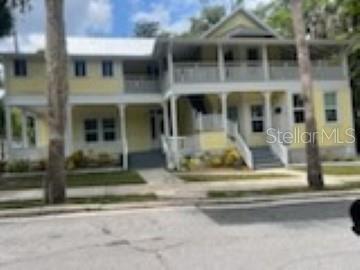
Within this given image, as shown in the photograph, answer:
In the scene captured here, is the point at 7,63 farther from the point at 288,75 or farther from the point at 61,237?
the point at 61,237

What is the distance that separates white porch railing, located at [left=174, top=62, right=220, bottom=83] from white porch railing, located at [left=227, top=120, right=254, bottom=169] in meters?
2.58

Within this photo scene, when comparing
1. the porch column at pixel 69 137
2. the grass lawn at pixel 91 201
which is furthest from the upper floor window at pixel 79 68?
the grass lawn at pixel 91 201

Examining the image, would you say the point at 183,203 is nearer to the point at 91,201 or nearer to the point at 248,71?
the point at 91,201

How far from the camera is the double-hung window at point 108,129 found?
33.9 m

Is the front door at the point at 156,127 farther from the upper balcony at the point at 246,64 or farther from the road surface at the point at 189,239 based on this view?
the road surface at the point at 189,239

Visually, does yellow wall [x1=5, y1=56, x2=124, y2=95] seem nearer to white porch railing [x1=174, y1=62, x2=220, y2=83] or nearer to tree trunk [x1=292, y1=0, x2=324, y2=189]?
white porch railing [x1=174, y1=62, x2=220, y2=83]

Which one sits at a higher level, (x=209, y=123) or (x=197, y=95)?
(x=197, y=95)

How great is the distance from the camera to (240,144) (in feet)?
93.9

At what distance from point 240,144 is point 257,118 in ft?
12.7

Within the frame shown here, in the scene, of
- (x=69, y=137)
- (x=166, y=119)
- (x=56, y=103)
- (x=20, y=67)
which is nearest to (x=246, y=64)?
(x=166, y=119)

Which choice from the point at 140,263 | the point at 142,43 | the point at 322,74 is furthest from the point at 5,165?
the point at 140,263

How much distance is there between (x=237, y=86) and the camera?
29797 millimetres

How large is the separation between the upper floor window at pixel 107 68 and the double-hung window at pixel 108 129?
11.0ft

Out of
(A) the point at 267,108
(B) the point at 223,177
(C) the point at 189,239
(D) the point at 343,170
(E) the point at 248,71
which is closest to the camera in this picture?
(C) the point at 189,239
